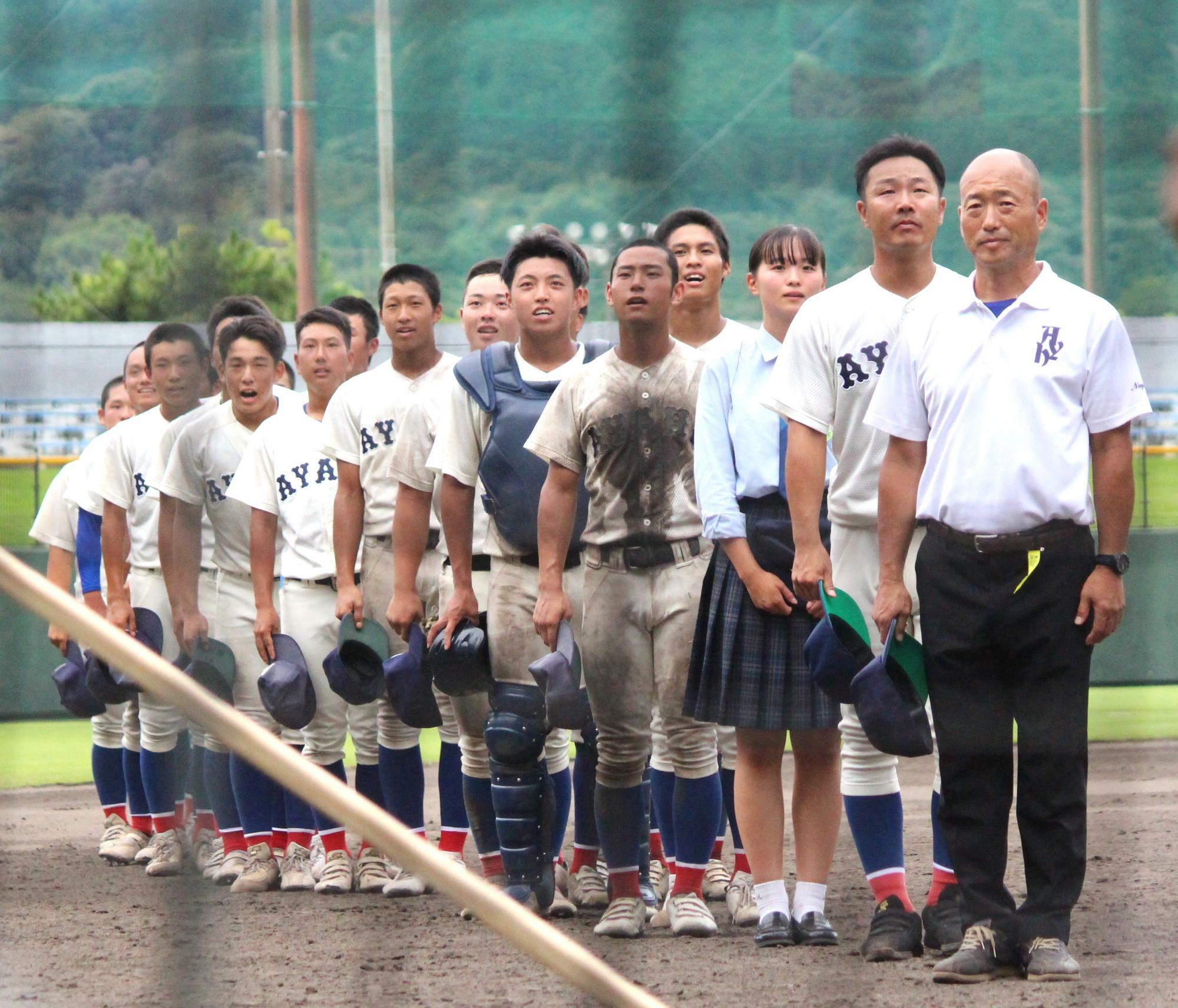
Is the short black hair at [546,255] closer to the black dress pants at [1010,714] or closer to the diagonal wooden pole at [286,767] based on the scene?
the black dress pants at [1010,714]

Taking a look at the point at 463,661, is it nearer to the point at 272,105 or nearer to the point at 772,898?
the point at 772,898

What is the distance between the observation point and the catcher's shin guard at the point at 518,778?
11.6 feet

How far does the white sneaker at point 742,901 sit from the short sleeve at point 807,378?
101cm

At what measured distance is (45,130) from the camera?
2637 mm

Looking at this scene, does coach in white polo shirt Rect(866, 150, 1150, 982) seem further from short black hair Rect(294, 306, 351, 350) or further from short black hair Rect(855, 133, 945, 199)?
short black hair Rect(294, 306, 351, 350)

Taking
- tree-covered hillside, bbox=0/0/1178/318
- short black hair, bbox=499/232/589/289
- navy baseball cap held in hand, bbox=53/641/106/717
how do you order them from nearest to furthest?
tree-covered hillside, bbox=0/0/1178/318 → short black hair, bbox=499/232/589/289 → navy baseball cap held in hand, bbox=53/641/106/717

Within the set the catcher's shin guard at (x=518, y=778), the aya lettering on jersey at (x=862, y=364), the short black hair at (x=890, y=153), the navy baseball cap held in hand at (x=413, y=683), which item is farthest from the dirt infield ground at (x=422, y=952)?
the short black hair at (x=890, y=153)

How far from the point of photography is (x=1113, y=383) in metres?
2.86

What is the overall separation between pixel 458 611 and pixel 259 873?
0.98 meters

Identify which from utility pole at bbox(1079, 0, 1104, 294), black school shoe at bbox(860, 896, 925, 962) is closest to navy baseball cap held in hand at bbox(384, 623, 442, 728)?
black school shoe at bbox(860, 896, 925, 962)

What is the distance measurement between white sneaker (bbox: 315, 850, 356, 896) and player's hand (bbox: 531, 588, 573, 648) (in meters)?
1.05

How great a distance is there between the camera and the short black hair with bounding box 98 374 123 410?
16.3 ft

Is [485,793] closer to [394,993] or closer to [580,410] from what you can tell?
[394,993]

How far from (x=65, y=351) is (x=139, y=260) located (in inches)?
59.3
